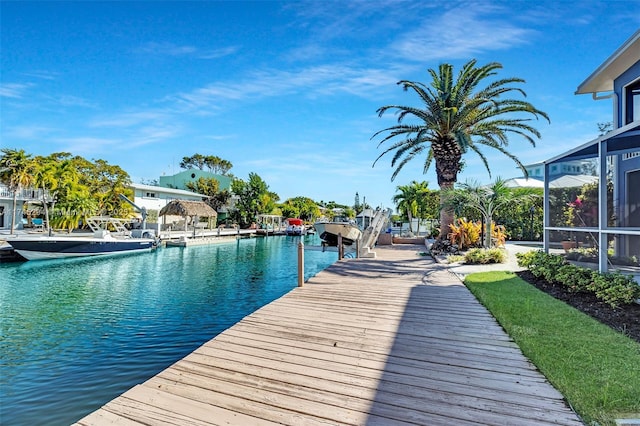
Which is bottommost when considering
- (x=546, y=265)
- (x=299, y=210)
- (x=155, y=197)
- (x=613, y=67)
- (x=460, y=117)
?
(x=546, y=265)

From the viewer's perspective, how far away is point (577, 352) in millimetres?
4184

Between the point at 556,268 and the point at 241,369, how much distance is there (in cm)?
811

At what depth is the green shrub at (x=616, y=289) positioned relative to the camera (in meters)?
5.87

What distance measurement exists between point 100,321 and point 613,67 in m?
15.4

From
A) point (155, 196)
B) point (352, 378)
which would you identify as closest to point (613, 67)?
point (352, 378)

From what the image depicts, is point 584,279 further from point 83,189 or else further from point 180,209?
point 83,189

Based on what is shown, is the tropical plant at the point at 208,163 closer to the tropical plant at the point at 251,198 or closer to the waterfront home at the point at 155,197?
the waterfront home at the point at 155,197

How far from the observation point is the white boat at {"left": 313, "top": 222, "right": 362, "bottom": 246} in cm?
2052

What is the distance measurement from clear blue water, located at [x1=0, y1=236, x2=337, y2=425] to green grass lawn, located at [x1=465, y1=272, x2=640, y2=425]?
19.1 feet

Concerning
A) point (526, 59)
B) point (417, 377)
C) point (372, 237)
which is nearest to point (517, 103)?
point (526, 59)

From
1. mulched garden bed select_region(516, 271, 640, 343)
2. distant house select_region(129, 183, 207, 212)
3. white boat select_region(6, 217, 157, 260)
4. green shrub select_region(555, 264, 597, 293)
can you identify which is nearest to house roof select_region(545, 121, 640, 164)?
green shrub select_region(555, 264, 597, 293)

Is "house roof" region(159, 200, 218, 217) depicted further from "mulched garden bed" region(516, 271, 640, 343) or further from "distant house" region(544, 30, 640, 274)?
"mulched garden bed" region(516, 271, 640, 343)

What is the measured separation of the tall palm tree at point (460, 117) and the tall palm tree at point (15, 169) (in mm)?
30955

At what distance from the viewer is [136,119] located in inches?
1009
